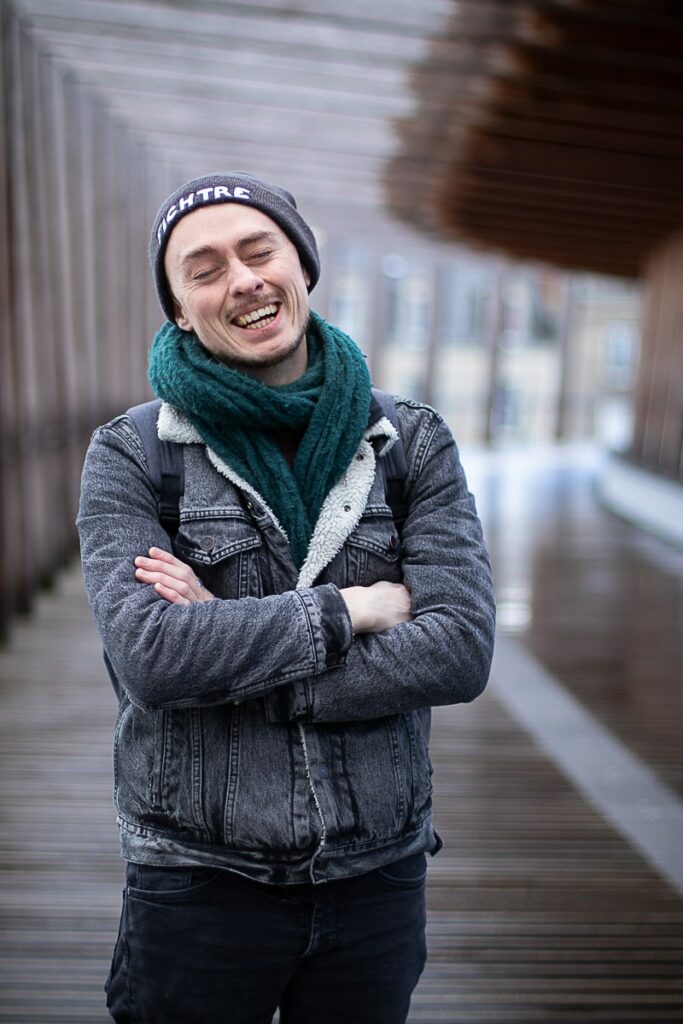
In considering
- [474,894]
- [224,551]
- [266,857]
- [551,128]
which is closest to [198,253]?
[224,551]

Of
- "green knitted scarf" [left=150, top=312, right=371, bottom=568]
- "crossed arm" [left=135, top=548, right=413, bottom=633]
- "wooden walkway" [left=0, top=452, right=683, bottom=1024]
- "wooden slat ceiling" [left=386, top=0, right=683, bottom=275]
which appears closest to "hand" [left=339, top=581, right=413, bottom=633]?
"crossed arm" [left=135, top=548, right=413, bottom=633]

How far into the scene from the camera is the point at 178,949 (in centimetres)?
160

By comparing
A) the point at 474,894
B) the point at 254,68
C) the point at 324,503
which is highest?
the point at 254,68

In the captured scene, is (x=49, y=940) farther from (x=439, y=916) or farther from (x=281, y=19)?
(x=281, y=19)

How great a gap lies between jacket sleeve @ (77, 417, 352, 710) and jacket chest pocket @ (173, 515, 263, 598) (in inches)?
2.9

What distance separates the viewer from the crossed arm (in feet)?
5.09

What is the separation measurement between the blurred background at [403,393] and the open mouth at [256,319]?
2.02 meters

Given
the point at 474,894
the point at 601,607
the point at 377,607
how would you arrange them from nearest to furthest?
the point at 377,607, the point at 474,894, the point at 601,607

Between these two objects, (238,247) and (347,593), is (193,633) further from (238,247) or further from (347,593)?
(238,247)

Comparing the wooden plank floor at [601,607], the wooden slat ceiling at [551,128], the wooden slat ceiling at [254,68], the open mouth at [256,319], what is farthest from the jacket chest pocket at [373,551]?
the wooden slat ceiling at [254,68]

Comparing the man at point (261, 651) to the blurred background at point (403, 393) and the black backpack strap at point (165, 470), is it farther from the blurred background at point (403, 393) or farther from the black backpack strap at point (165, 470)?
the blurred background at point (403, 393)

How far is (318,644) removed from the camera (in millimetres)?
1530

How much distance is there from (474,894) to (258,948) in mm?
1924

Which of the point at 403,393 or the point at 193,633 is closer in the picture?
the point at 193,633
